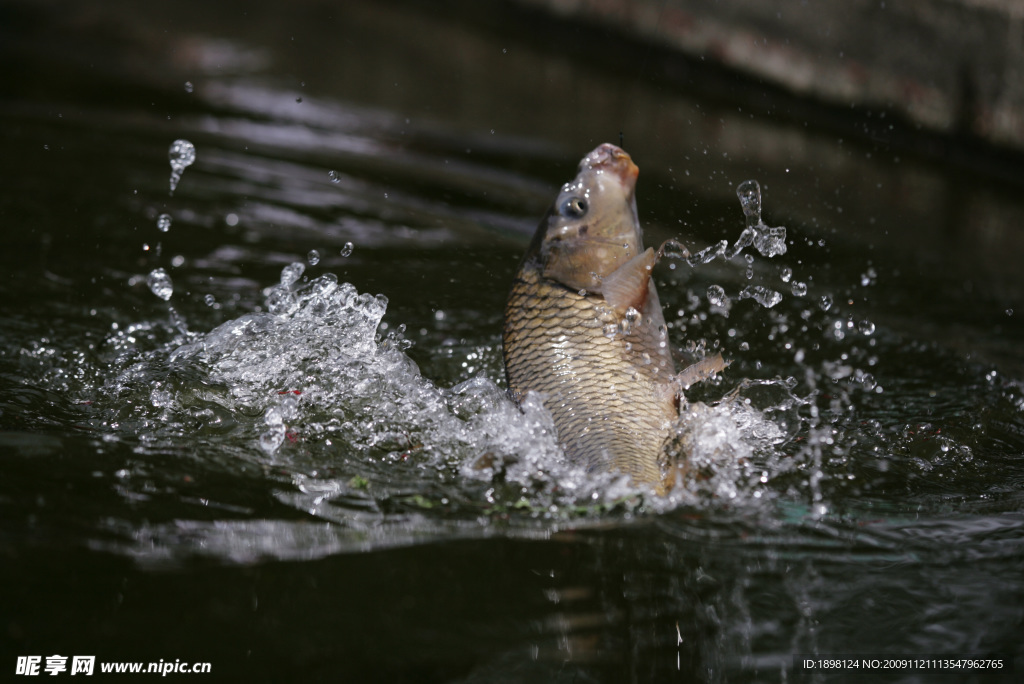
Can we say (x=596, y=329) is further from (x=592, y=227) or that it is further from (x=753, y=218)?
(x=753, y=218)

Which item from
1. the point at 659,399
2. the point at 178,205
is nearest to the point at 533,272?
the point at 659,399

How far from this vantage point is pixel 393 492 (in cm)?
248

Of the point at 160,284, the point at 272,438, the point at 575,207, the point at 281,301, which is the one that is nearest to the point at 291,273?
the point at 281,301

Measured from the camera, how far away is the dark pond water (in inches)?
Answer: 79.3

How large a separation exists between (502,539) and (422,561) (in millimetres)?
218

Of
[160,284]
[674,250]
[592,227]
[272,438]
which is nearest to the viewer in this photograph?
[592,227]

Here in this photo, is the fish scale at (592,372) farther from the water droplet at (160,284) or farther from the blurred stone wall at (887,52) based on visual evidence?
the blurred stone wall at (887,52)

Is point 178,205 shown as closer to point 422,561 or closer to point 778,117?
point 422,561

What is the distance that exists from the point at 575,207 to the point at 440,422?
0.77 metres

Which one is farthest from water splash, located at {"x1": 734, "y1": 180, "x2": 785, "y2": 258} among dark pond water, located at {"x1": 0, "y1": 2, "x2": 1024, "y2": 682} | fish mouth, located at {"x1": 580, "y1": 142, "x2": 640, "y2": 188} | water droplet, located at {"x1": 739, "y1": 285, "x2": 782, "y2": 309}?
fish mouth, located at {"x1": 580, "y1": 142, "x2": 640, "y2": 188}

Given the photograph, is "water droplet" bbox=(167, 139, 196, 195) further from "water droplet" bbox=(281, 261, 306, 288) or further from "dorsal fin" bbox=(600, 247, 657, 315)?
"dorsal fin" bbox=(600, 247, 657, 315)

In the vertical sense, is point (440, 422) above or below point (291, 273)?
below

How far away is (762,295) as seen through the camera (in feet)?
13.3

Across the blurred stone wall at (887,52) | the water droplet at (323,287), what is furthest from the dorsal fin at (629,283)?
the blurred stone wall at (887,52)
